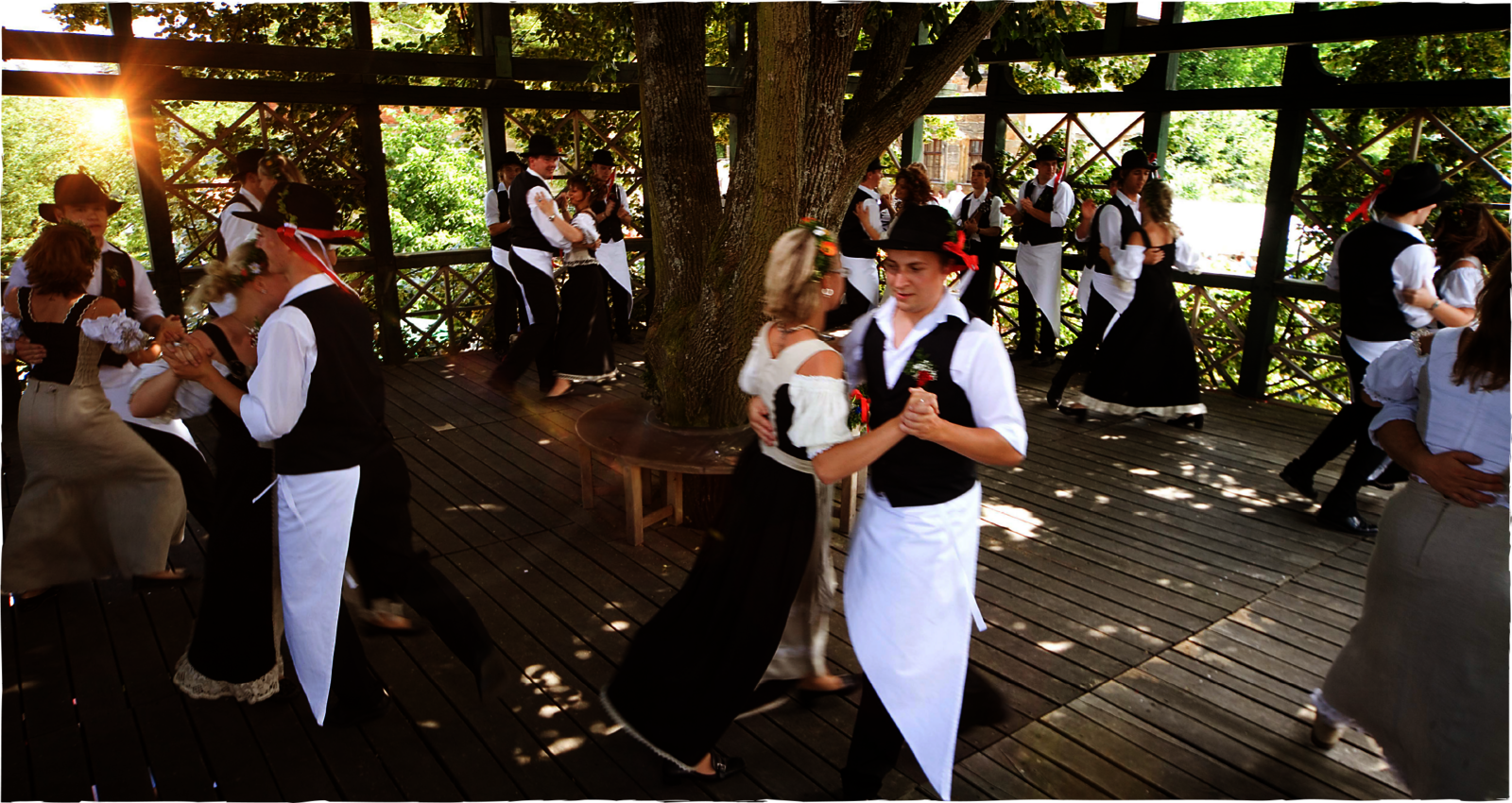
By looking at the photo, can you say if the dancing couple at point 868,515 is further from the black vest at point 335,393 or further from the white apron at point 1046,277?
the white apron at point 1046,277

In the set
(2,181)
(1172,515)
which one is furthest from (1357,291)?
(2,181)

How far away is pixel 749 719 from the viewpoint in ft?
10.6

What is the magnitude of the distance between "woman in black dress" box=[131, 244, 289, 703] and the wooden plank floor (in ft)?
0.64

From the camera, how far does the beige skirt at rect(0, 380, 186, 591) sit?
381 centimetres

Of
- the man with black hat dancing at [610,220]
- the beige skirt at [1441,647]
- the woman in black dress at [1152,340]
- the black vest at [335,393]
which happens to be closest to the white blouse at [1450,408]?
the beige skirt at [1441,647]

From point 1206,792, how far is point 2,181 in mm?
10724

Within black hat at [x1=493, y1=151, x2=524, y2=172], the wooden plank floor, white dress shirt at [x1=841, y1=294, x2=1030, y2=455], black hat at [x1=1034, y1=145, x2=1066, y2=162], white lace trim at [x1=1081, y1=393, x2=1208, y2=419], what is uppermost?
black hat at [x1=1034, y1=145, x2=1066, y2=162]

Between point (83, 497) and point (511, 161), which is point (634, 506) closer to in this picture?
point (83, 497)

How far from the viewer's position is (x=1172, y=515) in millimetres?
5090

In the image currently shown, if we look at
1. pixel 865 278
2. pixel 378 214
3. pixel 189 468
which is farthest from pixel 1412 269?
pixel 378 214

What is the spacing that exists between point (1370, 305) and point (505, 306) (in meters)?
6.47

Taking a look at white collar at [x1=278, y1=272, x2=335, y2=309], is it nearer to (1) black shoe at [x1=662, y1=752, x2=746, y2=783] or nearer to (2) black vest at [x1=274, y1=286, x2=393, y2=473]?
(2) black vest at [x1=274, y1=286, x2=393, y2=473]

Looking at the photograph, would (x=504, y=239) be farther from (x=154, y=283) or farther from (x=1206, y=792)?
(x=1206, y=792)

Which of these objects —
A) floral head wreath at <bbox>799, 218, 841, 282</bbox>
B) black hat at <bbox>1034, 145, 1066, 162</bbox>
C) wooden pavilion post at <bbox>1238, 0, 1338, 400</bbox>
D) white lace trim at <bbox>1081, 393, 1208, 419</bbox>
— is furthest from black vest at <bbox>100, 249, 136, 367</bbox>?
wooden pavilion post at <bbox>1238, 0, 1338, 400</bbox>
